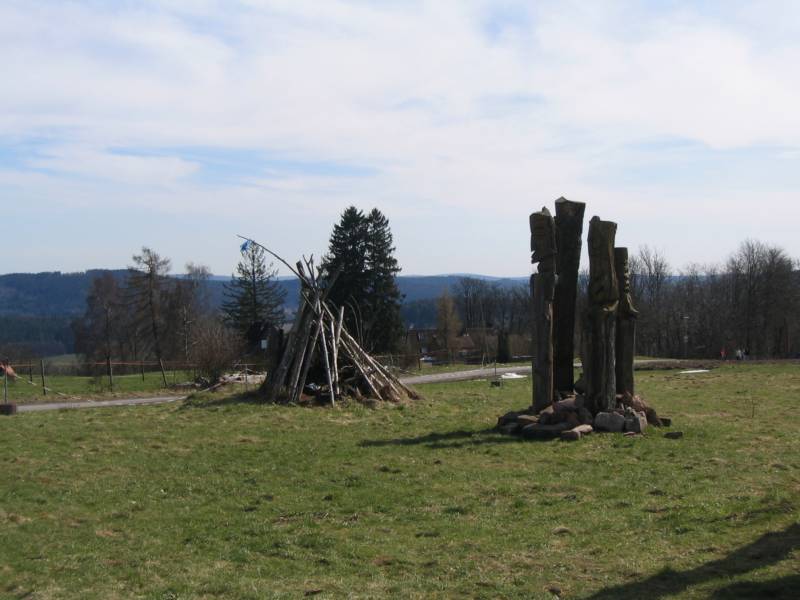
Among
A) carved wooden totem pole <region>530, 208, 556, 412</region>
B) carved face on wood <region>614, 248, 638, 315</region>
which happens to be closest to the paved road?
carved wooden totem pole <region>530, 208, 556, 412</region>

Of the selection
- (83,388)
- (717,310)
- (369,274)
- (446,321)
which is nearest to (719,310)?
(717,310)

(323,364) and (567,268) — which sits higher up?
(567,268)

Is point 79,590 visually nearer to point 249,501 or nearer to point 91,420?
point 249,501

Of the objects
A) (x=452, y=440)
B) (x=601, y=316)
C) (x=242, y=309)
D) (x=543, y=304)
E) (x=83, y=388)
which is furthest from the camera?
(x=242, y=309)

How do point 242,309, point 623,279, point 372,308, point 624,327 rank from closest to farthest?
point 623,279, point 624,327, point 372,308, point 242,309

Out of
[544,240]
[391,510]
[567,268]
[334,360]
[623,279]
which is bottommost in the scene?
[391,510]

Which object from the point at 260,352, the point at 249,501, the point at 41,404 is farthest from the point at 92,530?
the point at 260,352

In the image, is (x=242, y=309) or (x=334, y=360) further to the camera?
(x=242, y=309)

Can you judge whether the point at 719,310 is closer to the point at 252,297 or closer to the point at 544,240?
the point at 252,297

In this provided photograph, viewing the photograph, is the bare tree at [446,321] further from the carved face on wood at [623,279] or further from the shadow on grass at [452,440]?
the shadow on grass at [452,440]

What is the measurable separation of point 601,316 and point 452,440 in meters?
3.45

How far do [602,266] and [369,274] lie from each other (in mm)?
29330

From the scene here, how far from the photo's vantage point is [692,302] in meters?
72.7

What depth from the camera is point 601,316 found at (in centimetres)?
1488
